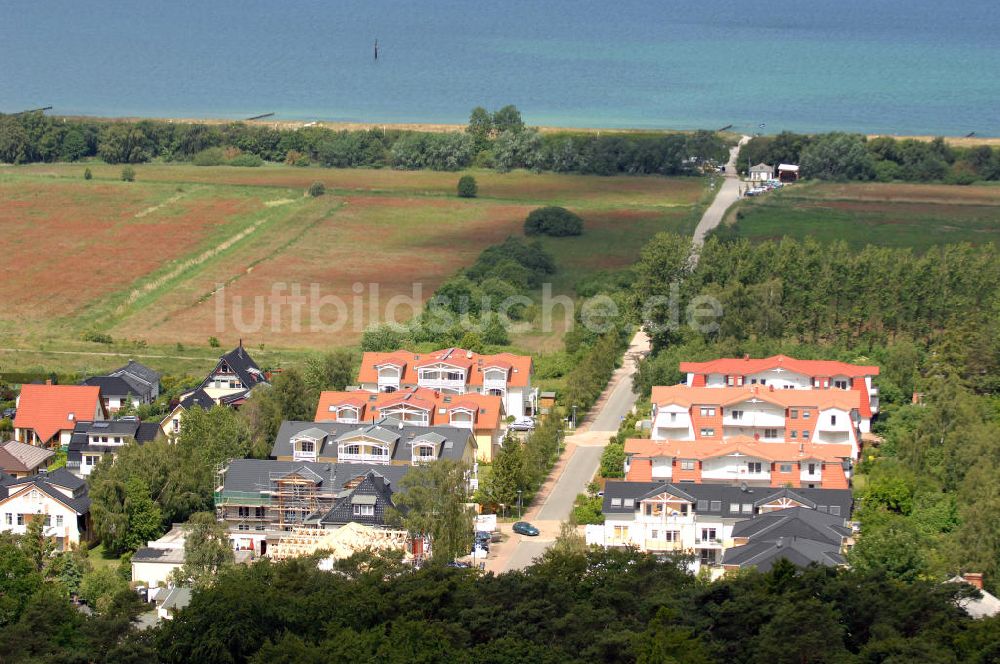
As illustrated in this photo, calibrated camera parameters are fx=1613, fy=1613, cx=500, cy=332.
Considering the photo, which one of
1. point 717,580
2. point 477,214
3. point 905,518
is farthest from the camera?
point 477,214

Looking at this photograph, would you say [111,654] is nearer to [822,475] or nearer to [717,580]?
[717,580]

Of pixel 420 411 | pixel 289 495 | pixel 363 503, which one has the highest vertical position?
pixel 420 411

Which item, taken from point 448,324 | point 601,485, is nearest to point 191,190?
point 448,324

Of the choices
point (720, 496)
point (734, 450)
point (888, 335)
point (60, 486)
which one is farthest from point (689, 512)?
point (888, 335)

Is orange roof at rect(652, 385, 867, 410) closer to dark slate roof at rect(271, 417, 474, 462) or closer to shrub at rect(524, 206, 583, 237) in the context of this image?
dark slate roof at rect(271, 417, 474, 462)

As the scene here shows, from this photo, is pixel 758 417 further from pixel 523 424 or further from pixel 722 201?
pixel 722 201

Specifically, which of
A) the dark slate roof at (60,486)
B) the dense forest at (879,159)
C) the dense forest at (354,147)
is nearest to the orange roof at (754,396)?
the dark slate roof at (60,486)
